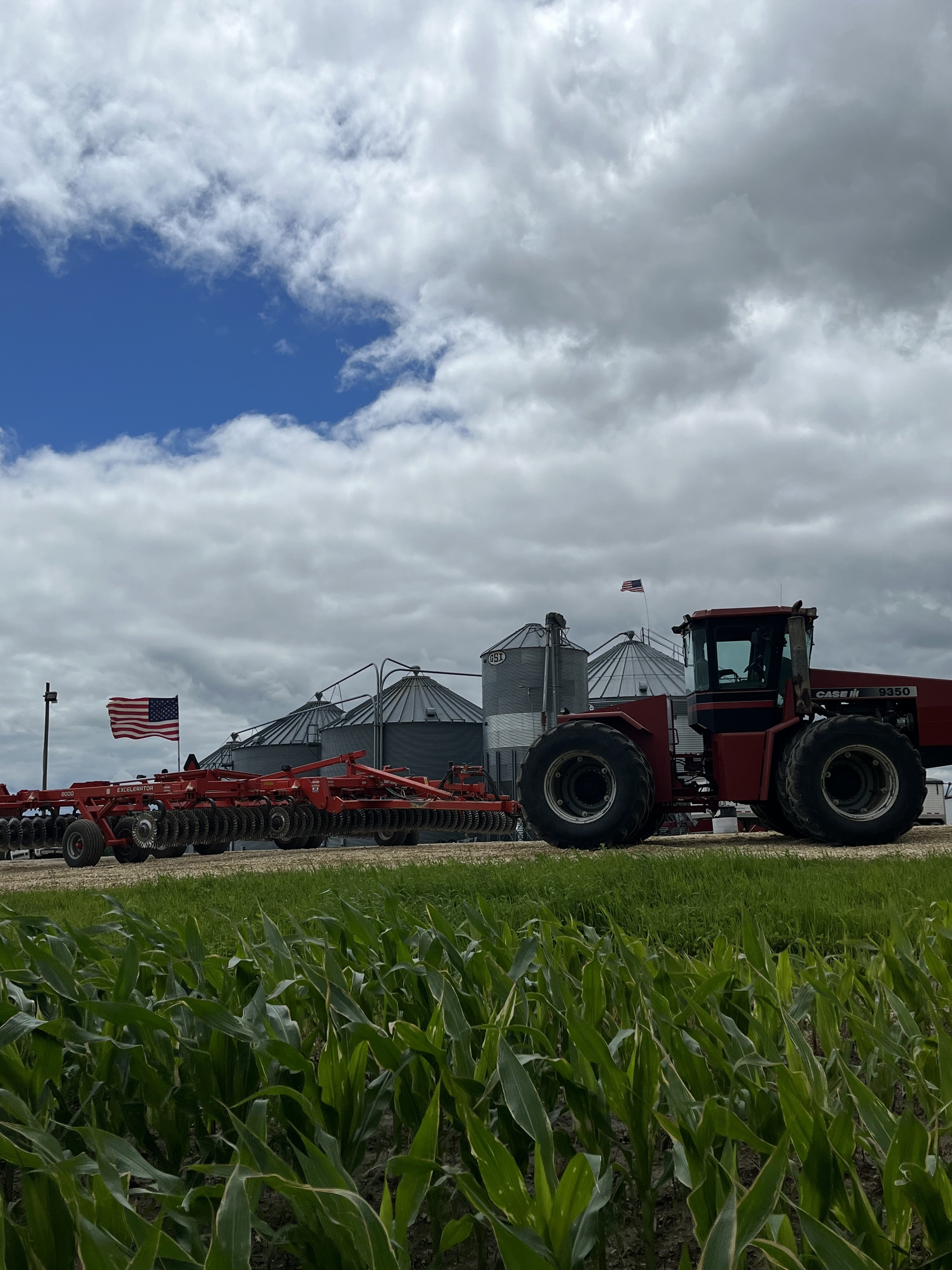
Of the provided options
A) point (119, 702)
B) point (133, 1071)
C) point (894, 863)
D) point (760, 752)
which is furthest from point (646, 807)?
point (119, 702)

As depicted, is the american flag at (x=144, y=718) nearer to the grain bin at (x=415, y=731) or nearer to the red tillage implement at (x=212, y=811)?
the grain bin at (x=415, y=731)

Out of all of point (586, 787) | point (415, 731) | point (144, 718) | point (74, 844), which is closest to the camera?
point (586, 787)

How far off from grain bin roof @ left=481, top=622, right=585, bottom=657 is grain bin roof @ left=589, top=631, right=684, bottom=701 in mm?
3538

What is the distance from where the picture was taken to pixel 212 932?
13.9 feet

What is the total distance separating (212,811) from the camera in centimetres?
1352

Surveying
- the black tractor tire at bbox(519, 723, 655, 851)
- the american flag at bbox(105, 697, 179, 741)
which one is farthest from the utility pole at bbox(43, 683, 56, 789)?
the black tractor tire at bbox(519, 723, 655, 851)

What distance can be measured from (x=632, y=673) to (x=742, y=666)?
22551 millimetres

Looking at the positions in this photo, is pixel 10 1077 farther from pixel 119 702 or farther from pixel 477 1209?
pixel 119 702

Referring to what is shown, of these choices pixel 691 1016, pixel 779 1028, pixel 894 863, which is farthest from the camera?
pixel 894 863

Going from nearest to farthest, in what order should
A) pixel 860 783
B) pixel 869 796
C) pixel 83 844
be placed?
1. pixel 869 796
2. pixel 860 783
3. pixel 83 844

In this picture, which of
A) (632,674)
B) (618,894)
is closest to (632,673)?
(632,674)

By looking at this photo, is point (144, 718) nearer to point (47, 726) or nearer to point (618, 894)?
point (47, 726)

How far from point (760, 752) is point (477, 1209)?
898cm

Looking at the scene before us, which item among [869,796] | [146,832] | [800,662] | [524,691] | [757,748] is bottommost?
[146,832]
